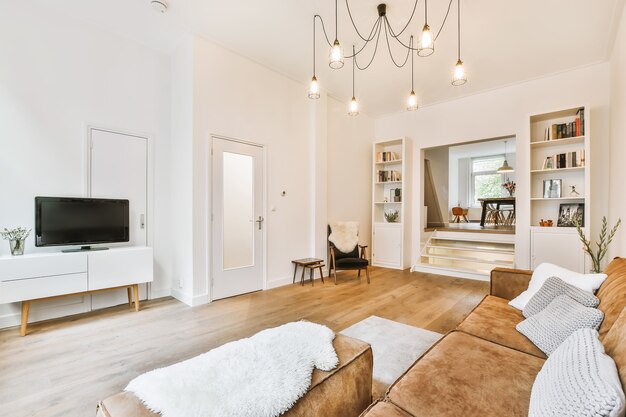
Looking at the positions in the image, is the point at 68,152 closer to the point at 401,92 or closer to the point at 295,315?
the point at 295,315

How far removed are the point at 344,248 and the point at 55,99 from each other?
4316 millimetres

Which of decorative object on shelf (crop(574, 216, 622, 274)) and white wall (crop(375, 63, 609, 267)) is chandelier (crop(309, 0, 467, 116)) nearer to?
white wall (crop(375, 63, 609, 267))

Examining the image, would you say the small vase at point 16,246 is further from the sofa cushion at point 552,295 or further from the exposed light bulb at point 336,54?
the sofa cushion at point 552,295

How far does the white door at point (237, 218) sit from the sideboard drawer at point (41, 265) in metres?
1.38

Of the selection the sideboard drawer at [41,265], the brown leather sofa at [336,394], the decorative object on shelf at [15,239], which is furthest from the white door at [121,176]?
the brown leather sofa at [336,394]

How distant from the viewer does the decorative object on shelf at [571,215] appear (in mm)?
4145

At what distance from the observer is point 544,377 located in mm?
1036

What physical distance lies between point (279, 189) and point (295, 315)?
2.00 meters

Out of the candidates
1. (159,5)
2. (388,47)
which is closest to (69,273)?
(159,5)

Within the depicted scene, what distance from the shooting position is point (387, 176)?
618cm

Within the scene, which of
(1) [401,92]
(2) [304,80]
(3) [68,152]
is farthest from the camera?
(1) [401,92]

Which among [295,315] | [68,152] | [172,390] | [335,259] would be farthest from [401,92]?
[172,390]

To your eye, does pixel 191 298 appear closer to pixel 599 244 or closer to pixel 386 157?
pixel 386 157

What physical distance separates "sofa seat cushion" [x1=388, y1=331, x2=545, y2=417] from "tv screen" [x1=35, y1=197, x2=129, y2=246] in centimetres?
348
